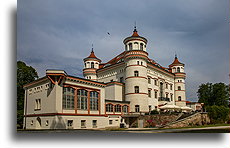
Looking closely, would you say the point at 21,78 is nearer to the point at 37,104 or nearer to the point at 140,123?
the point at 37,104

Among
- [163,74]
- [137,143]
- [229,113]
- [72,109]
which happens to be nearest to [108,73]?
[163,74]

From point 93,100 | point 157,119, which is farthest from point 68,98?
point 157,119

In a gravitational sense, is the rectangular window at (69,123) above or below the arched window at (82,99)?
below

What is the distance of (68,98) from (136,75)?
11709 mm

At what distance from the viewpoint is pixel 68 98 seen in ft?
49.6

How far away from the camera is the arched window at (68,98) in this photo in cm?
1476

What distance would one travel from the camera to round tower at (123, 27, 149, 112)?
24.5 meters

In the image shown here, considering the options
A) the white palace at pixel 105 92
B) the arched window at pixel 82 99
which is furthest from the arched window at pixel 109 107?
the arched window at pixel 82 99

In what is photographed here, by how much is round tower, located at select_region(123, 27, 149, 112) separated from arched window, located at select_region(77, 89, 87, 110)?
8605 mm

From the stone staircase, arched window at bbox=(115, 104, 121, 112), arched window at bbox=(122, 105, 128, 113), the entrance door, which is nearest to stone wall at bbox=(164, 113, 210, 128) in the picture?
the stone staircase

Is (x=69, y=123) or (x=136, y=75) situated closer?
(x=69, y=123)

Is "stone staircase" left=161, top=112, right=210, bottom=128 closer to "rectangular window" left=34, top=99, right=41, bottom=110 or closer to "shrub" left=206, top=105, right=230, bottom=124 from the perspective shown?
"shrub" left=206, top=105, right=230, bottom=124

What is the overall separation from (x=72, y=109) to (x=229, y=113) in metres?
10.4

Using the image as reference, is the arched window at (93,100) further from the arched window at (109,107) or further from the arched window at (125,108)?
the arched window at (125,108)
